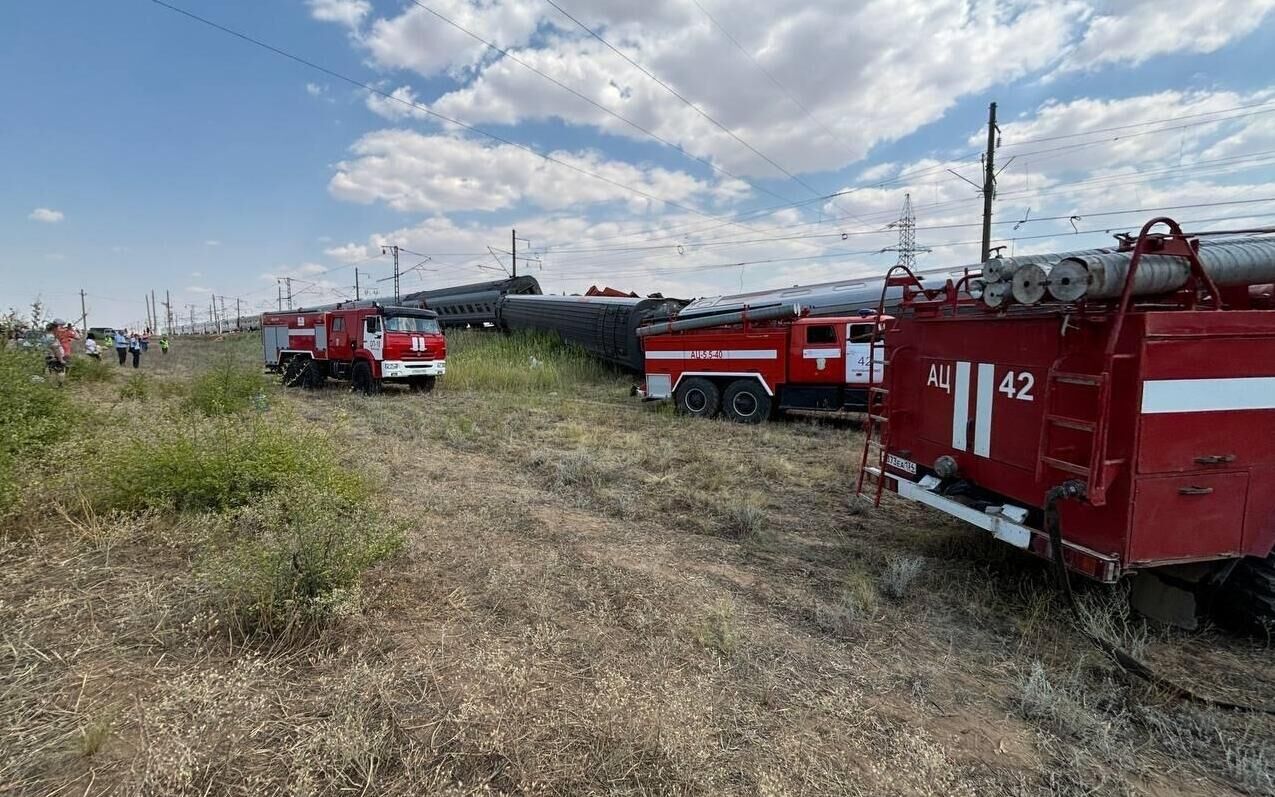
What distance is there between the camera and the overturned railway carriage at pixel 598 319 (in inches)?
699

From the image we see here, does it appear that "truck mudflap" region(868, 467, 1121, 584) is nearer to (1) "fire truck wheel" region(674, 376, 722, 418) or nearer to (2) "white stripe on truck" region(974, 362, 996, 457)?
(2) "white stripe on truck" region(974, 362, 996, 457)

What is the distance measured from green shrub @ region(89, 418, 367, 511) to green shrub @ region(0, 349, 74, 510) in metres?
0.49

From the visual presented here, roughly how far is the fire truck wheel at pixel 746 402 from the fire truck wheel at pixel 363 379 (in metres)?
9.14

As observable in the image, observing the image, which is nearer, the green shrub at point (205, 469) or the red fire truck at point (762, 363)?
the green shrub at point (205, 469)

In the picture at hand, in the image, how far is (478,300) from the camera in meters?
25.4

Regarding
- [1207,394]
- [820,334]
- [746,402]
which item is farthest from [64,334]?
[1207,394]

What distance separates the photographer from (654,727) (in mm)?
2314

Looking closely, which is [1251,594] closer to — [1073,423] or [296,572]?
[1073,423]

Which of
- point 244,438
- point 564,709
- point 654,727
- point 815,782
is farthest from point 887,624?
point 244,438

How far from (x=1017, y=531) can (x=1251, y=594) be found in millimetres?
1138

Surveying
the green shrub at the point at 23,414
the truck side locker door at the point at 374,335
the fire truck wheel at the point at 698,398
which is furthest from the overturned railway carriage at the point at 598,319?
the green shrub at the point at 23,414

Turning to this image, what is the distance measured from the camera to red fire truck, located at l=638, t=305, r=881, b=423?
10617 mm

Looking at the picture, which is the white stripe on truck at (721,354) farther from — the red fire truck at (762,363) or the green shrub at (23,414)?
the green shrub at (23,414)

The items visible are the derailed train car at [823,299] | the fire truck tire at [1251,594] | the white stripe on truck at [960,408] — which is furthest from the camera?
the derailed train car at [823,299]
